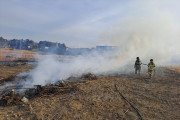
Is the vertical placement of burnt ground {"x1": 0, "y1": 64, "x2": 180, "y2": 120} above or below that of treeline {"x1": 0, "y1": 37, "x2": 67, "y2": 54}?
below

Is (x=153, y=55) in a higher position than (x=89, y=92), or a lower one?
higher

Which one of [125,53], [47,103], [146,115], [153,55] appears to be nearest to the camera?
[146,115]

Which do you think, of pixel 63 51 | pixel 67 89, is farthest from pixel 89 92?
pixel 63 51

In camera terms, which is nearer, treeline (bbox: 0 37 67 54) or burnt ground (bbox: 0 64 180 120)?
burnt ground (bbox: 0 64 180 120)

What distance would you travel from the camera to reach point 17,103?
20.3 feet

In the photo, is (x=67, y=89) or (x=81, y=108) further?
(x=67, y=89)

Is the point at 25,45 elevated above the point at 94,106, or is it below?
above

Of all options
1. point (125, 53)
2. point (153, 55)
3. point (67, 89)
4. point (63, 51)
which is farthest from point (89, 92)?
point (63, 51)

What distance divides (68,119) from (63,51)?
1671 inches

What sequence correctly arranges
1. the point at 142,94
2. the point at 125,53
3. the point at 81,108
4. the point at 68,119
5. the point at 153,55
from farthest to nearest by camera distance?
the point at 153,55 → the point at 125,53 → the point at 142,94 → the point at 81,108 → the point at 68,119

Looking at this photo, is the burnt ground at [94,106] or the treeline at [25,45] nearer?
the burnt ground at [94,106]

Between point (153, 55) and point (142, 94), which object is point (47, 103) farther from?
point (153, 55)

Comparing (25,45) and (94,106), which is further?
(25,45)

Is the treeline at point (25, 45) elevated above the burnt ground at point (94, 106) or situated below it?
above
